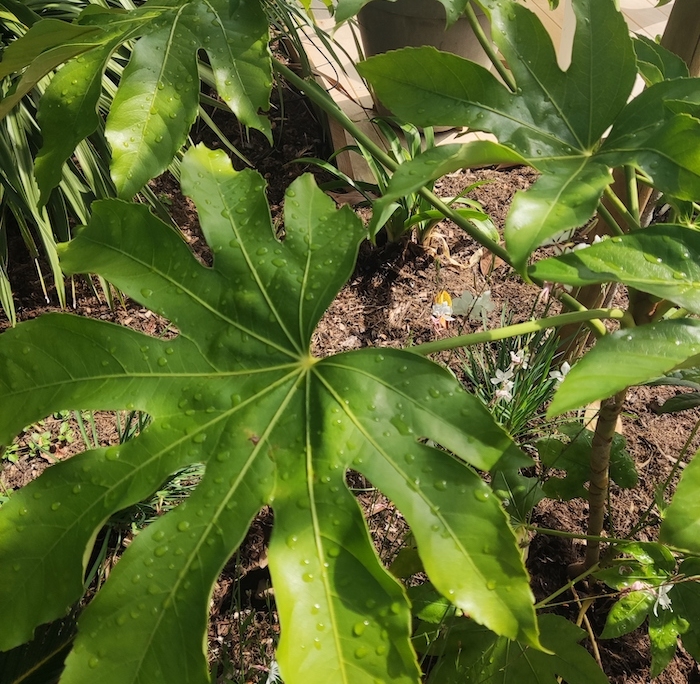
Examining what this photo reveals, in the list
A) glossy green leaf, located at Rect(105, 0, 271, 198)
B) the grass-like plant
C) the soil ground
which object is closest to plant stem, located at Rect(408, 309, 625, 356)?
the grass-like plant

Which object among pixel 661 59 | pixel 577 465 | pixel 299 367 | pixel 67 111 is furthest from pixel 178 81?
pixel 577 465

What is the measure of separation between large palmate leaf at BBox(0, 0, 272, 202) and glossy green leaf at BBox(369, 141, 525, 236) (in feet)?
0.85

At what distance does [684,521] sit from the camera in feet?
1.51

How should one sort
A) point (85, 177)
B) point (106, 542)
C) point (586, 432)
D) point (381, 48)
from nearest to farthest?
point (586, 432) → point (106, 542) → point (85, 177) → point (381, 48)

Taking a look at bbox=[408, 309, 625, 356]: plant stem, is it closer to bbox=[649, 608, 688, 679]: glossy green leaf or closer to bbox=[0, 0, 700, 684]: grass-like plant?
bbox=[0, 0, 700, 684]: grass-like plant

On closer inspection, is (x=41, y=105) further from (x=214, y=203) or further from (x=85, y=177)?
(x=85, y=177)

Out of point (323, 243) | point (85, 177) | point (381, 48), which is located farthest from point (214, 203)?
point (381, 48)

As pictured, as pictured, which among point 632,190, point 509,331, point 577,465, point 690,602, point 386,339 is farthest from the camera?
point 386,339

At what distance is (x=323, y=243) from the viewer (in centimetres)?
73

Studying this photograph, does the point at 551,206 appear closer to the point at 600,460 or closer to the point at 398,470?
the point at 398,470

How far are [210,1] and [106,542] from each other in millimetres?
1093

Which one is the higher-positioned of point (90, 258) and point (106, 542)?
point (90, 258)

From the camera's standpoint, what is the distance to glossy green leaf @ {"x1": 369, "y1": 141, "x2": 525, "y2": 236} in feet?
1.74

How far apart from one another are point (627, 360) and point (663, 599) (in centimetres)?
60
